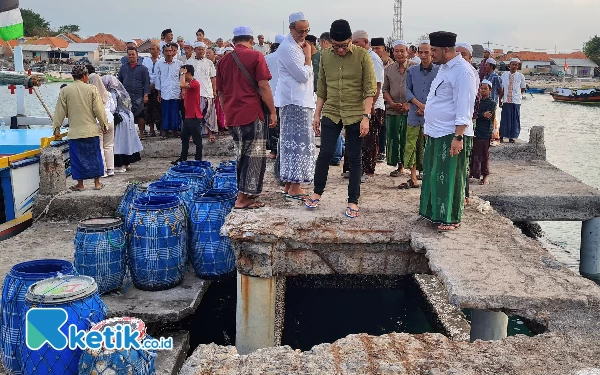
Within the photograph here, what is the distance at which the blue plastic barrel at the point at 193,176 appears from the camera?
579cm

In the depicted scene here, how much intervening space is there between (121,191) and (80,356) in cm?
399

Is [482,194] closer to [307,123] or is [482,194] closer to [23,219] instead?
[307,123]

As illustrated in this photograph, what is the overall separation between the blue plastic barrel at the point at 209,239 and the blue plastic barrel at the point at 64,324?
61.6 inches

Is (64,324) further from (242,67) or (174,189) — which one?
(242,67)

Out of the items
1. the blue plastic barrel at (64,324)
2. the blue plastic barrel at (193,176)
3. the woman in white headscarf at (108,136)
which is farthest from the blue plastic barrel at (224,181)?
the blue plastic barrel at (64,324)

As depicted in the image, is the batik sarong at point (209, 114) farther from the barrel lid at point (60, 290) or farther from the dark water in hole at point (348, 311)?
the barrel lid at point (60, 290)

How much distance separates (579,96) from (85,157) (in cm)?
4661

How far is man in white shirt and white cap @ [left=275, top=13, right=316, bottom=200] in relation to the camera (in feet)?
16.1

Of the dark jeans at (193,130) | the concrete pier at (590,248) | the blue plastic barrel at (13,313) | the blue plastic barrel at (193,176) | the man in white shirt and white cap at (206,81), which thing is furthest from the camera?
the man in white shirt and white cap at (206,81)

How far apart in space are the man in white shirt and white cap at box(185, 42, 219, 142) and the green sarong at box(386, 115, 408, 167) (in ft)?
10.1

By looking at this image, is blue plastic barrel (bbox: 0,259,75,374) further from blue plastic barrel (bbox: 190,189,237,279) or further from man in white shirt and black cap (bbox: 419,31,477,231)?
man in white shirt and black cap (bbox: 419,31,477,231)

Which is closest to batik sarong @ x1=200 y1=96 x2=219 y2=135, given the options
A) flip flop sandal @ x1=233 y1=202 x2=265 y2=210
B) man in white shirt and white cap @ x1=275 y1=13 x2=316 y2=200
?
man in white shirt and white cap @ x1=275 y1=13 x2=316 y2=200

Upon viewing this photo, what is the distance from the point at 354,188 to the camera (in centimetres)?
468

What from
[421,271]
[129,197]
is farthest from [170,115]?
[421,271]
